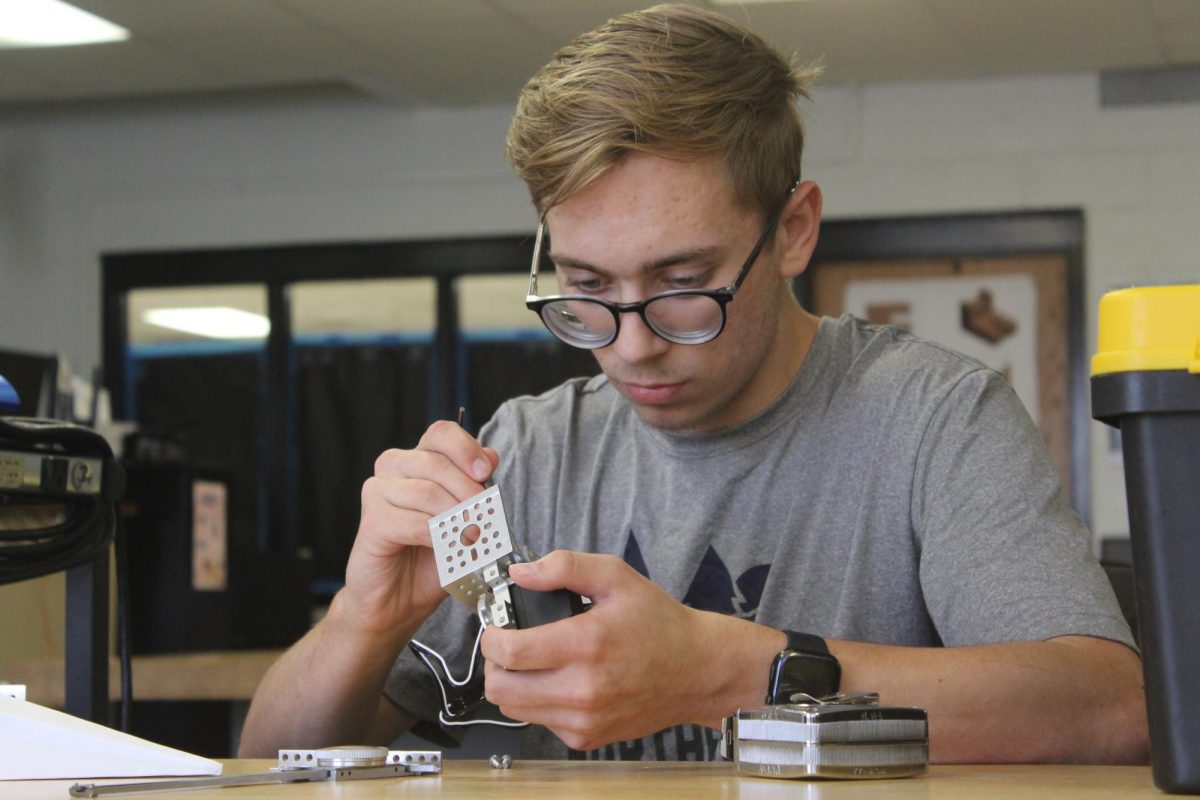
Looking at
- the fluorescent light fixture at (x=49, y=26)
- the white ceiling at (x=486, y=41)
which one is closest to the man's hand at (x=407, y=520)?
the white ceiling at (x=486, y=41)

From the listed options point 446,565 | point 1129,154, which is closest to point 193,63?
point 1129,154

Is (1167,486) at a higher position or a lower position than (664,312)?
lower

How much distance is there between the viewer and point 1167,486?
773 millimetres

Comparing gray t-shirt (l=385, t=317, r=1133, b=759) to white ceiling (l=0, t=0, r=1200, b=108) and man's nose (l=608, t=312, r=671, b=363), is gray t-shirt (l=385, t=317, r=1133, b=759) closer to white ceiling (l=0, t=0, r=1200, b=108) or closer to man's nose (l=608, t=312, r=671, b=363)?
man's nose (l=608, t=312, r=671, b=363)

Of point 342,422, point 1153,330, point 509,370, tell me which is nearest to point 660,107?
point 1153,330

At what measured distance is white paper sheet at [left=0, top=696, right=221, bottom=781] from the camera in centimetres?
91

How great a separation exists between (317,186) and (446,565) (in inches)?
198

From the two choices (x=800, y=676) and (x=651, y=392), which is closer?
(x=800, y=676)

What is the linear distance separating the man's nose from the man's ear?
0.21 meters

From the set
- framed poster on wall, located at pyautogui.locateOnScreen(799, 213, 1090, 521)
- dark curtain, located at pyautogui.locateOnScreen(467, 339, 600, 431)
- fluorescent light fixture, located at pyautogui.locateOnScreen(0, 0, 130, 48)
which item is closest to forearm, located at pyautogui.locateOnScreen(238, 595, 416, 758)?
fluorescent light fixture, located at pyautogui.locateOnScreen(0, 0, 130, 48)

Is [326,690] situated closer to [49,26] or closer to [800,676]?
[800,676]

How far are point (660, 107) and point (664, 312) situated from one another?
175mm

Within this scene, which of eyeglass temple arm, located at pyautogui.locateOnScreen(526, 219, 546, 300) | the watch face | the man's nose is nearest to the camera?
the watch face

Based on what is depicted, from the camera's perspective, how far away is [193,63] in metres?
5.05
